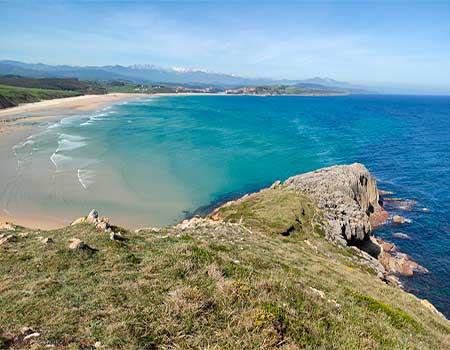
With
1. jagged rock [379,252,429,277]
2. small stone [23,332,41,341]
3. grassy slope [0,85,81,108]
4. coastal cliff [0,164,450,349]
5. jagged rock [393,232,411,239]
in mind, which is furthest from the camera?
grassy slope [0,85,81,108]

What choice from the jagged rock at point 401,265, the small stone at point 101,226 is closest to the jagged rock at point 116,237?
the small stone at point 101,226

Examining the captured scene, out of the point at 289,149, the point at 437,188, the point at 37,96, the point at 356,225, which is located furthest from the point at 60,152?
the point at 37,96

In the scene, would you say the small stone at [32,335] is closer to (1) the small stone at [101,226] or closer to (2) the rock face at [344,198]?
(1) the small stone at [101,226]

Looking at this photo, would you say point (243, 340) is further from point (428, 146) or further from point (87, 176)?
point (428, 146)

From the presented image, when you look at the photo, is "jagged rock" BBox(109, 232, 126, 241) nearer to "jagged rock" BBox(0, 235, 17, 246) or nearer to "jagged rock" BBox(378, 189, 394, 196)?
"jagged rock" BBox(0, 235, 17, 246)

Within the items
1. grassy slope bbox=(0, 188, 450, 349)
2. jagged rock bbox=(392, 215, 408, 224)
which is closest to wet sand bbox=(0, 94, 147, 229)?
grassy slope bbox=(0, 188, 450, 349)
